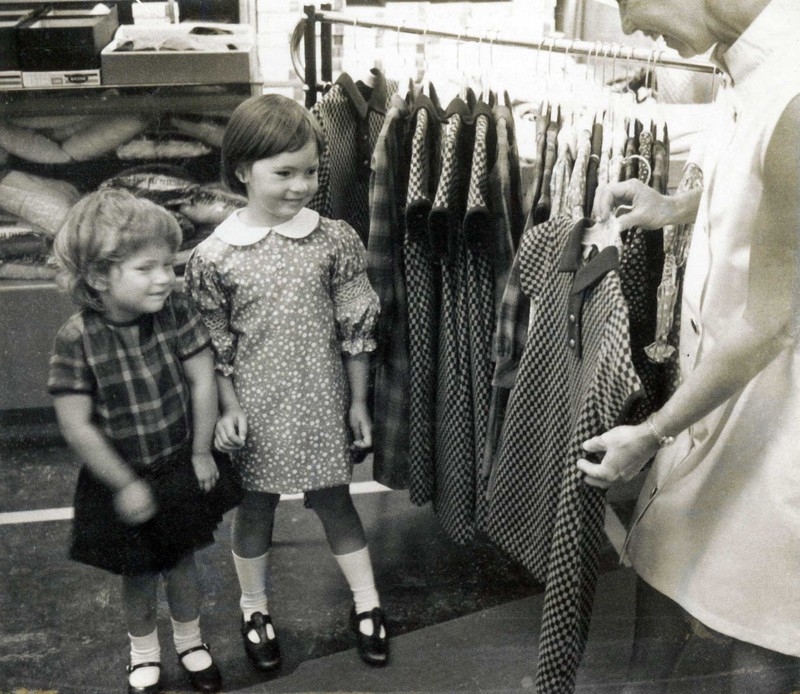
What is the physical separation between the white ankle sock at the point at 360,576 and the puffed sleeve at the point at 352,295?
1.25ft

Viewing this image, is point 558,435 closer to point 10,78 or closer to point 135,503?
point 135,503

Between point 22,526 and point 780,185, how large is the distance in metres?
1.28

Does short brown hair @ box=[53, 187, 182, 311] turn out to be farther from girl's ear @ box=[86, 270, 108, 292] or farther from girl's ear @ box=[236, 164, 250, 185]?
girl's ear @ box=[236, 164, 250, 185]

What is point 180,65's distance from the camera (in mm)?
1271

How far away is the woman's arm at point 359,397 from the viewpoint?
1.47 m

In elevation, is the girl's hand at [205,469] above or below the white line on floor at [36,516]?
above

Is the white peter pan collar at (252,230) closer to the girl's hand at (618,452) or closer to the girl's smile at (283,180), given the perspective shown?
the girl's smile at (283,180)

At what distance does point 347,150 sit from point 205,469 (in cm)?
57

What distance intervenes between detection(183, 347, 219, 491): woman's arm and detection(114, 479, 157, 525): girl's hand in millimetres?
81

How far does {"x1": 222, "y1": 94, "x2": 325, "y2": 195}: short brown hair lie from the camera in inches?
50.0

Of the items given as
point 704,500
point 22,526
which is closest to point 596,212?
point 704,500

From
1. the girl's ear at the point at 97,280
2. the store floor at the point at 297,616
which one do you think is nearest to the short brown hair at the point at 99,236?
the girl's ear at the point at 97,280

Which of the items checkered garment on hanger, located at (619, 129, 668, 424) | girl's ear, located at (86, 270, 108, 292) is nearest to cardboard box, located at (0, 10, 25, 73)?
girl's ear, located at (86, 270, 108, 292)

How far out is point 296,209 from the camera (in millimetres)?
1339
